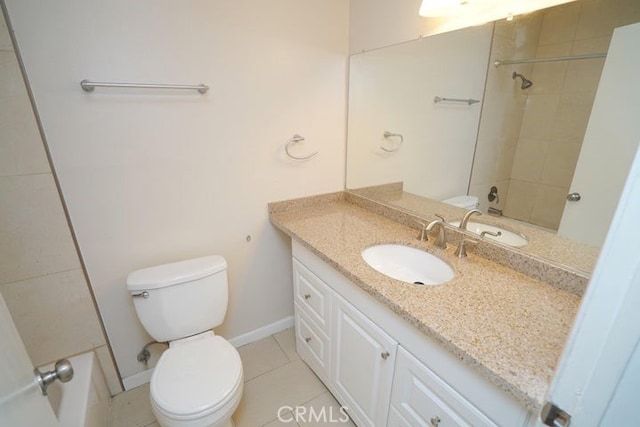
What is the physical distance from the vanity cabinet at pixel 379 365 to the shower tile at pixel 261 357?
22cm

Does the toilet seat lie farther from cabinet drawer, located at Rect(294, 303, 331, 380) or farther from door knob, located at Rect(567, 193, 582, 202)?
door knob, located at Rect(567, 193, 582, 202)

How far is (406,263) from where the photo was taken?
1.44 m

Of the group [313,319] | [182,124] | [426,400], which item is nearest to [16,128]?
[182,124]

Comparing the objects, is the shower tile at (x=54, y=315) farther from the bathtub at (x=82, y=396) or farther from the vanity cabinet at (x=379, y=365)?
the vanity cabinet at (x=379, y=365)

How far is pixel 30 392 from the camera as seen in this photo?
65 centimetres

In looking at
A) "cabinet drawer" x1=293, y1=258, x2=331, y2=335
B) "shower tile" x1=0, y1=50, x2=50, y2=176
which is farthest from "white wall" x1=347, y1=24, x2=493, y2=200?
"shower tile" x1=0, y1=50, x2=50, y2=176

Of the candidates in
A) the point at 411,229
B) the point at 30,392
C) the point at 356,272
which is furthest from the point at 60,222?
the point at 411,229

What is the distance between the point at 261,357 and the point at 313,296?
0.71 m

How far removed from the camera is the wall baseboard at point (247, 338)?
1660mm

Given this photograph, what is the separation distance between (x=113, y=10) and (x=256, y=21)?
617 mm

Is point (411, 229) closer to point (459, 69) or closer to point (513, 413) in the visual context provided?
point (459, 69)

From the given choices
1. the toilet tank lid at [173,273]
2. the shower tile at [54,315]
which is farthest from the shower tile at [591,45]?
the shower tile at [54,315]

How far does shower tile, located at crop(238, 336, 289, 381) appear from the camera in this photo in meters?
1.79

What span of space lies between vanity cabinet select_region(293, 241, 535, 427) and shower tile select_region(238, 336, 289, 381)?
216 mm
